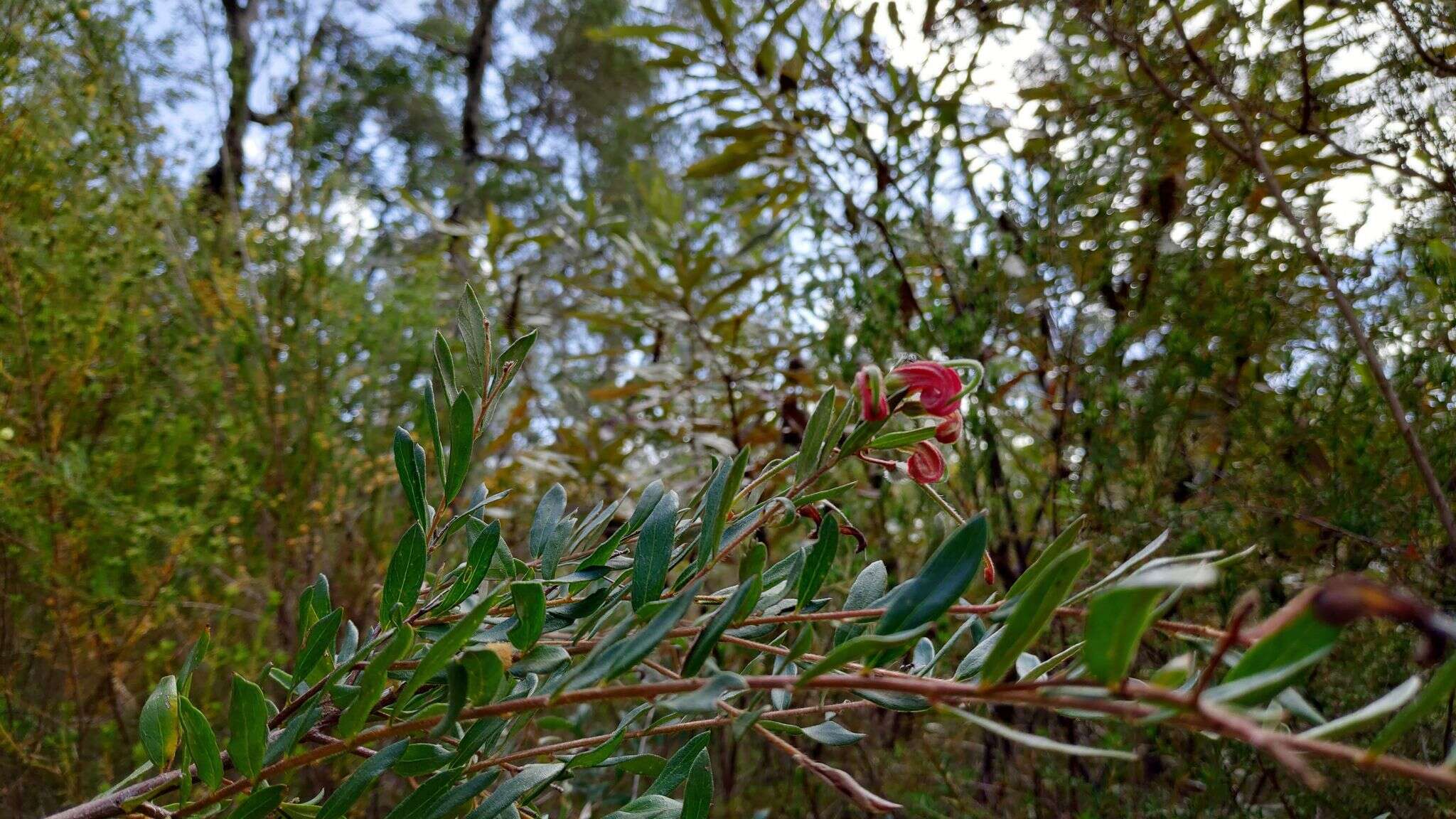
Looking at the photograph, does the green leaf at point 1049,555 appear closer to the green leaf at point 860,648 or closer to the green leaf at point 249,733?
the green leaf at point 860,648

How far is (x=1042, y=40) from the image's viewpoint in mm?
1139

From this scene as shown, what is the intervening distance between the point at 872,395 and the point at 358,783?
233 mm

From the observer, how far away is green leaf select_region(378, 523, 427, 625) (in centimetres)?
33

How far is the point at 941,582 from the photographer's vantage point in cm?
25

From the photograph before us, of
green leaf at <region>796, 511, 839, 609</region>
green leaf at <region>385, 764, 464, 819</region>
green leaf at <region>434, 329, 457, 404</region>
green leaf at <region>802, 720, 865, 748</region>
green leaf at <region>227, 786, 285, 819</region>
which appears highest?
green leaf at <region>434, 329, 457, 404</region>

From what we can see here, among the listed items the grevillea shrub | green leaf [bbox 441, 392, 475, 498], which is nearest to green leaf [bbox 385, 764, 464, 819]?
the grevillea shrub

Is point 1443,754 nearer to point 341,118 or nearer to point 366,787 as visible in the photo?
point 366,787

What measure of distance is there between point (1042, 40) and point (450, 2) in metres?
5.30

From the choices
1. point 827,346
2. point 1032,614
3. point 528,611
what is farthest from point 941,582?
point 827,346

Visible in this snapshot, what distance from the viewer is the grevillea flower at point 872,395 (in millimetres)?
319

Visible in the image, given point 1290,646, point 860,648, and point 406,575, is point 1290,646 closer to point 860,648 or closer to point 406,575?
point 860,648

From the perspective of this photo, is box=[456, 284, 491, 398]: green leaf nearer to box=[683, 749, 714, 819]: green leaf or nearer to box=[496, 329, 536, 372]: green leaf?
box=[496, 329, 536, 372]: green leaf

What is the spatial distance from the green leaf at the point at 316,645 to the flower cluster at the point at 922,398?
0.71 ft

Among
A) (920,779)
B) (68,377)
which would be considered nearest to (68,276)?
(68,377)
